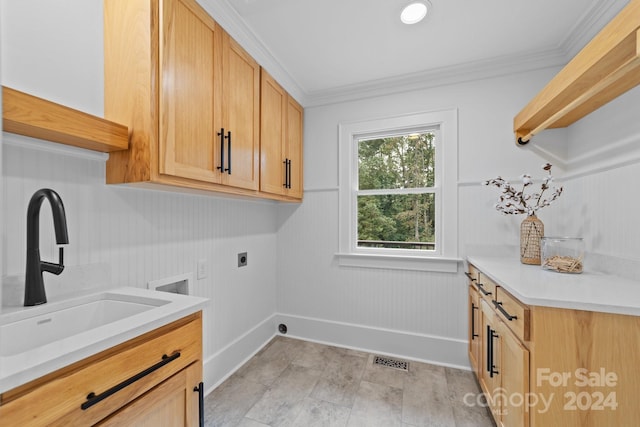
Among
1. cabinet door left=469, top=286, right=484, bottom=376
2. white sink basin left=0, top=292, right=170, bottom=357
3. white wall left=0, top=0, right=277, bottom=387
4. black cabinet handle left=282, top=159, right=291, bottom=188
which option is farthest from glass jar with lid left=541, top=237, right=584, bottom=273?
white wall left=0, top=0, right=277, bottom=387

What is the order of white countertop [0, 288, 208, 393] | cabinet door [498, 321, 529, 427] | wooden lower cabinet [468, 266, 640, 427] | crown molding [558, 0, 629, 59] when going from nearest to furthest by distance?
1. white countertop [0, 288, 208, 393]
2. wooden lower cabinet [468, 266, 640, 427]
3. cabinet door [498, 321, 529, 427]
4. crown molding [558, 0, 629, 59]

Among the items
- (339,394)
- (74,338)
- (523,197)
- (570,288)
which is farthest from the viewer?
(523,197)

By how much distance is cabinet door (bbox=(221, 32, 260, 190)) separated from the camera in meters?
1.70

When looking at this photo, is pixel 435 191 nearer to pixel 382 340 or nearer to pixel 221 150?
pixel 382 340

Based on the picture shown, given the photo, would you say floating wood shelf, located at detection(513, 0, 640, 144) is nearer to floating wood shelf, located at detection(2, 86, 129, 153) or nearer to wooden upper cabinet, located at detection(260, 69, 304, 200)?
wooden upper cabinet, located at detection(260, 69, 304, 200)

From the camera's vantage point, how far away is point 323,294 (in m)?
2.72

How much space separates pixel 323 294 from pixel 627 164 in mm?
2270

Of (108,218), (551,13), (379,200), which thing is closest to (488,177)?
(379,200)

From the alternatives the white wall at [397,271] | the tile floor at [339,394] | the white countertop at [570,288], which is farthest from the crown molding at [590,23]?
the tile floor at [339,394]

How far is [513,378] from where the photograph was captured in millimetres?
1289

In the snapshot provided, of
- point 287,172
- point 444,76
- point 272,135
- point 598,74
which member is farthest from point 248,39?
point 598,74

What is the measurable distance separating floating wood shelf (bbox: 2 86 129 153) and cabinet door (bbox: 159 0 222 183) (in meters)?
0.19

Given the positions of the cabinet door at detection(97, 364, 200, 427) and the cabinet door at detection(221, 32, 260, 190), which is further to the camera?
the cabinet door at detection(221, 32, 260, 190)

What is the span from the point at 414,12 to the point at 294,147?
1.37 m
